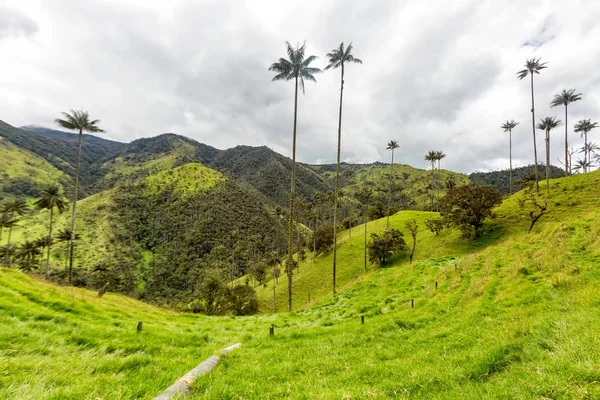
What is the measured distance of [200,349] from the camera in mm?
9203

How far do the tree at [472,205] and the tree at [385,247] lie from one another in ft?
34.6

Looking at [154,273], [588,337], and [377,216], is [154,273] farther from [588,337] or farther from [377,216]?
[588,337]

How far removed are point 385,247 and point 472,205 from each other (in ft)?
55.8

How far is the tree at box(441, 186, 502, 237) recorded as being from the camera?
43.1 metres

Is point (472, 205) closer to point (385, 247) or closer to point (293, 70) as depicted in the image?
point (385, 247)

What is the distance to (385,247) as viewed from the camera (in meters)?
52.3

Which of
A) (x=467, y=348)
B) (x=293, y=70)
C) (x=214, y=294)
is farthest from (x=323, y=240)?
(x=467, y=348)

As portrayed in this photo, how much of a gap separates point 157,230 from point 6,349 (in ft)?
642

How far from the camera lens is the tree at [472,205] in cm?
4309

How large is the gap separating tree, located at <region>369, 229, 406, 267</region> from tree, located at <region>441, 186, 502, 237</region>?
34.6ft

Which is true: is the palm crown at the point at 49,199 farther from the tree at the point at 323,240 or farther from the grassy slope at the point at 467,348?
the grassy slope at the point at 467,348

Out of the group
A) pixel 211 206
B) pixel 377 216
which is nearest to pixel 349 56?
pixel 377 216

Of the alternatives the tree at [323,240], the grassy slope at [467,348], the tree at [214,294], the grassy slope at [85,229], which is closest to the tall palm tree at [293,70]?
the grassy slope at [467,348]

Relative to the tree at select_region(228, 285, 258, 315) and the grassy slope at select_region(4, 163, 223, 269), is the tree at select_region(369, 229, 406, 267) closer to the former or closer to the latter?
the tree at select_region(228, 285, 258, 315)
